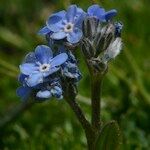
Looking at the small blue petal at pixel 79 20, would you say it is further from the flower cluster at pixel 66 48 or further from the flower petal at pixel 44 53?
the flower petal at pixel 44 53

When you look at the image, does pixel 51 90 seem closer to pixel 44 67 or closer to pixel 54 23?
pixel 44 67

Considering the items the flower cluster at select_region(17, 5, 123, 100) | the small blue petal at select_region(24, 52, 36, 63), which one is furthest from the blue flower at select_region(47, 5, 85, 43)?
the small blue petal at select_region(24, 52, 36, 63)

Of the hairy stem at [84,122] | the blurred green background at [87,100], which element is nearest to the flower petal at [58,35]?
the hairy stem at [84,122]

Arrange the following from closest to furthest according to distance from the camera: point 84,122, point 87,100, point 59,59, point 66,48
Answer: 1. point 59,59
2. point 66,48
3. point 84,122
4. point 87,100

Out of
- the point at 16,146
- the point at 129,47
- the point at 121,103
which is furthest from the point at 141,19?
the point at 16,146

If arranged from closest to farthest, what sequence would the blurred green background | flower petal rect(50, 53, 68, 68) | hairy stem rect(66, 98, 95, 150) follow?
flower petal rect(50, 53, 68, 68)
hairy stem rect(66, 98, 95, 150)
the blurred green background

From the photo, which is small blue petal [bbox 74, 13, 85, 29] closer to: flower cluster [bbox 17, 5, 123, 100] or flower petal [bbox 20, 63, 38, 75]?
flower cluster [bbox 17, 5, 123, 100]

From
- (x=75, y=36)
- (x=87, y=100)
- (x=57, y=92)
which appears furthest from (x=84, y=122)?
(x=87, y=100)
